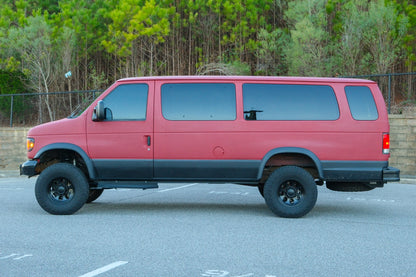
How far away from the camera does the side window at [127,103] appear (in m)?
9.53

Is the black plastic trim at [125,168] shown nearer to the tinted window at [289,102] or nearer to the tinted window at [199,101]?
the tinted window at [199,101]

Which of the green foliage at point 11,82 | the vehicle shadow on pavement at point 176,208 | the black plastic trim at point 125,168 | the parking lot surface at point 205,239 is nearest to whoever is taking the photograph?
the parking lot surface at point 205,239

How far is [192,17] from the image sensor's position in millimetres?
31047

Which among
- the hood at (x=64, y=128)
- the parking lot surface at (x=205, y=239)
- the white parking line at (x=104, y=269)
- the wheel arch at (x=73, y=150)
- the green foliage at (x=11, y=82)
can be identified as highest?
the green foliage at (x=11, y=82)

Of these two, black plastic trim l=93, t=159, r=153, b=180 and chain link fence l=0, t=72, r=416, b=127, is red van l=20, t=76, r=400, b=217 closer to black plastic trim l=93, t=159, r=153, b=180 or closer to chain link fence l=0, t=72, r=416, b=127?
black plastic trim l=93, t=159, r=153, b=180

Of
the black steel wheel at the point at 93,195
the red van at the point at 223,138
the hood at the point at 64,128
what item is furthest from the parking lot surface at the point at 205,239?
the hood at the point at 64,128

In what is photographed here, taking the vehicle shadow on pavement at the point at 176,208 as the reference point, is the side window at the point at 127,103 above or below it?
above

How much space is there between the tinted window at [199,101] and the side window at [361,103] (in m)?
1.83

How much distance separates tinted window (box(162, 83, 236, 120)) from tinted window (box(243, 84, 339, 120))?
0.27 meters

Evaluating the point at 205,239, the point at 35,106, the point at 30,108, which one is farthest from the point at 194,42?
the point at 205,239

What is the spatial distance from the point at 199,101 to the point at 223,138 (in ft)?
2.30

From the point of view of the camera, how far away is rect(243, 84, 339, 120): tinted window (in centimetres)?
938

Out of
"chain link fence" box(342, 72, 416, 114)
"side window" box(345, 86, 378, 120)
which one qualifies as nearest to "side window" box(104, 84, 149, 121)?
"side window" box(345, 86, 378, 120)

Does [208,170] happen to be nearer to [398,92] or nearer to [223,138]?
[223,138]
